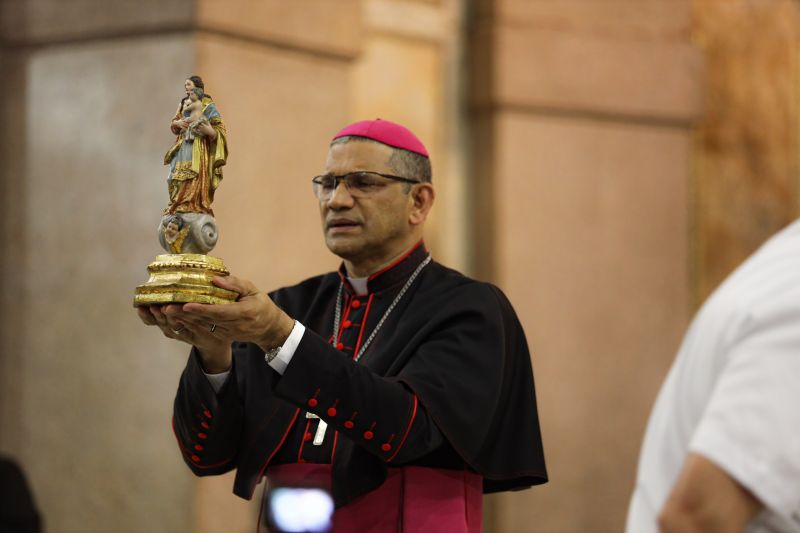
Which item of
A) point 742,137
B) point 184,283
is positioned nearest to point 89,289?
point 184,283

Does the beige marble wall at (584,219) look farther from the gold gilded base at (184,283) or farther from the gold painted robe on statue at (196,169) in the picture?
the gold gilded base at (184,283)

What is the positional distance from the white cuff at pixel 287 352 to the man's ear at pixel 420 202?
0.73 m

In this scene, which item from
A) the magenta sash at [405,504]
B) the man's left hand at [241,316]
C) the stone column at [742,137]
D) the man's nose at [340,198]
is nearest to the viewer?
the man's left hand at [241,316]

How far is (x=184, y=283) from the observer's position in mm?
2809

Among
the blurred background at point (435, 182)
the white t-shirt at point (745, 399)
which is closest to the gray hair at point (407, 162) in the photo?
the white t-shirt at point (745, 399)

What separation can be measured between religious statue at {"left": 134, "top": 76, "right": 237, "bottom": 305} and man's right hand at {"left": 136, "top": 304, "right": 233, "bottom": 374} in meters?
0.04

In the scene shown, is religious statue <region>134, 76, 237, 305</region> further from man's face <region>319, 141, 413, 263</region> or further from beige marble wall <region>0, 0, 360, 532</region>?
beige marble wall <region>0, 0, 360, 532</region>

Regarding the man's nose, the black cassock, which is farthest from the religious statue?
the man's nose

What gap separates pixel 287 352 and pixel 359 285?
0.69 m

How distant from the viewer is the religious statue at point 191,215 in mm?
2820

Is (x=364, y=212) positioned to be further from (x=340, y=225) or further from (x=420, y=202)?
(x=420, y=202)

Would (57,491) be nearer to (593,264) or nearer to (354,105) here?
(354,105)

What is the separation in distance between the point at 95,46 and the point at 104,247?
97 cm

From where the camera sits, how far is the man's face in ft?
11.5
